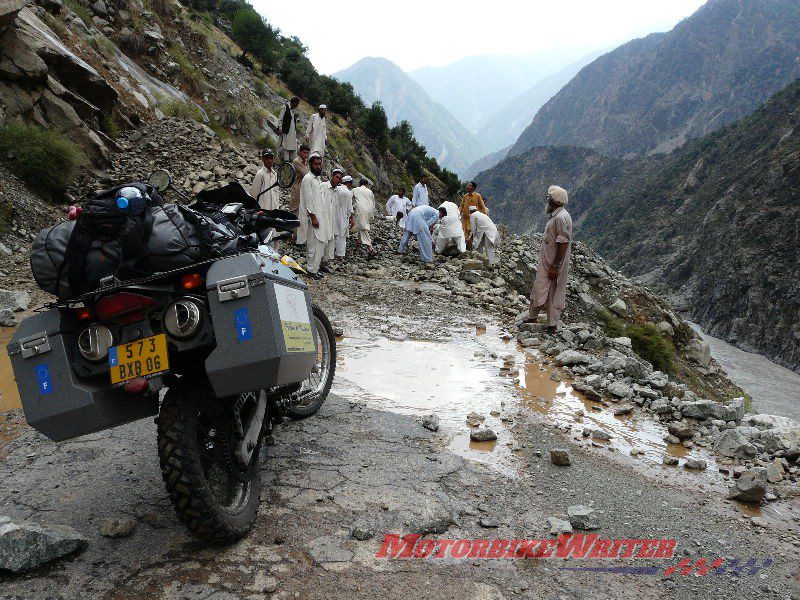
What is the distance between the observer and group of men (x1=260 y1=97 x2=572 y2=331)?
629 cm

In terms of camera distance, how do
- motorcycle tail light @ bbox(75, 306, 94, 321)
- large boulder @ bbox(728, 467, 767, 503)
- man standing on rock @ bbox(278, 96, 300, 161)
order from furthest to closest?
man standing on rock @ bbox(278, 96, 300, 161)
large boulder @ bbox(728, 467, 767, 503)
motorcycle tail light @ bbox(75, 306, 94, 321)

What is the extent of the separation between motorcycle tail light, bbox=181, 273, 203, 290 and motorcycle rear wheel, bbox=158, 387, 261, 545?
39 cm

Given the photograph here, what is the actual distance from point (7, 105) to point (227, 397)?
10.1 m

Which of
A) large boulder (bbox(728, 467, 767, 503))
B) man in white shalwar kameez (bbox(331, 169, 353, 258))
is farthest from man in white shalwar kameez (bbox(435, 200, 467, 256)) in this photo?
large boulder (bbox(728, 467, 767, 503))

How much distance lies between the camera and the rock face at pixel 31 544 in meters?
1.93

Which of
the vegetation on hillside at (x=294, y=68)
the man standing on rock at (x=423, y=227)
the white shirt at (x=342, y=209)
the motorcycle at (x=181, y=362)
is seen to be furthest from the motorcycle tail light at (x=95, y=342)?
the vegetation on hillside at (x=294, y=68)

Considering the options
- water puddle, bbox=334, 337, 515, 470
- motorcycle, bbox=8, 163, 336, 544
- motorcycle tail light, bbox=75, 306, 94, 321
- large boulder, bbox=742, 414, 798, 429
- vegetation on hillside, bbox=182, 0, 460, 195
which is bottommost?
large boulder, bbox=742, 414, 798, 429

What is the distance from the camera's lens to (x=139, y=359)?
80.6 inches

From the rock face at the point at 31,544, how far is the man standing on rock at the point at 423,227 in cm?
908

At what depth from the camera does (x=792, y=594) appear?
2016mm

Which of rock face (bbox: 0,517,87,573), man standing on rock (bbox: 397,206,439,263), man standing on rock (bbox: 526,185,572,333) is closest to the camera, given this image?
rock face (bbox: 0,517,87,573)

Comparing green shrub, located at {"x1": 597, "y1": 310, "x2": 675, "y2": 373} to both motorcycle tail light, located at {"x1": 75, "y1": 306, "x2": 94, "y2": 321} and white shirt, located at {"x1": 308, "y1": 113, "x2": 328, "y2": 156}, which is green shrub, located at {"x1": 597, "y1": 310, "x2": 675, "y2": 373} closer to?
white shirt, located at {"x1": 308, "y1": 113, "x2": 328, "y2": 156}

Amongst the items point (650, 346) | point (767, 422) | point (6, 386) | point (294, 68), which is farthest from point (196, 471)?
point (294, 68)

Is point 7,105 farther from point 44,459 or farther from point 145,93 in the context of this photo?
point 44,459
